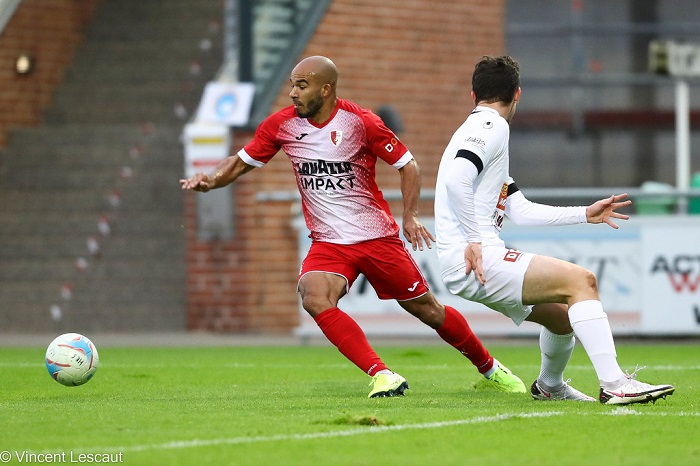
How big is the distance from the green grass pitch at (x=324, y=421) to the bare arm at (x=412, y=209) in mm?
941

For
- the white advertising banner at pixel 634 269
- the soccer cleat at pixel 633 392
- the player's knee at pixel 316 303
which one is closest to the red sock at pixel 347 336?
the player's knee at pixel 316 303

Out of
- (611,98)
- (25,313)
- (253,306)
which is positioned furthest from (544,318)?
(611,98)

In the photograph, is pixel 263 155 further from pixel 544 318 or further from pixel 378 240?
pixel 544 318

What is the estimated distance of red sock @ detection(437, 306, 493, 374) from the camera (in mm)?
9008

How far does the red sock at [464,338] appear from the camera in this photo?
901 cm

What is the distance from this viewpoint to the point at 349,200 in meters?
9.14

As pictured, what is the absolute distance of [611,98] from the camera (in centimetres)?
2867

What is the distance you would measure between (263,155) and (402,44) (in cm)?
977

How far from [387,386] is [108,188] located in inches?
421

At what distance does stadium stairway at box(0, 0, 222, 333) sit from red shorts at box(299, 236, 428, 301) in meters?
8.45

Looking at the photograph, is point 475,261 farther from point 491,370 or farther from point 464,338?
point 491,370

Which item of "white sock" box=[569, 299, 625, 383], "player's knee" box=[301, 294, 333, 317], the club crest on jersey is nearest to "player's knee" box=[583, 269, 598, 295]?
"white sock" box=[569, 299, 625, 383]

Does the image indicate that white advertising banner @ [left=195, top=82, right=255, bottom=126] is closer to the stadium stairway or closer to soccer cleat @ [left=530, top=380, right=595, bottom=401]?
the stadium stairway

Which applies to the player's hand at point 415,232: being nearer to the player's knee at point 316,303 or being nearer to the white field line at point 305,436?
the player's knee at point 316,303
